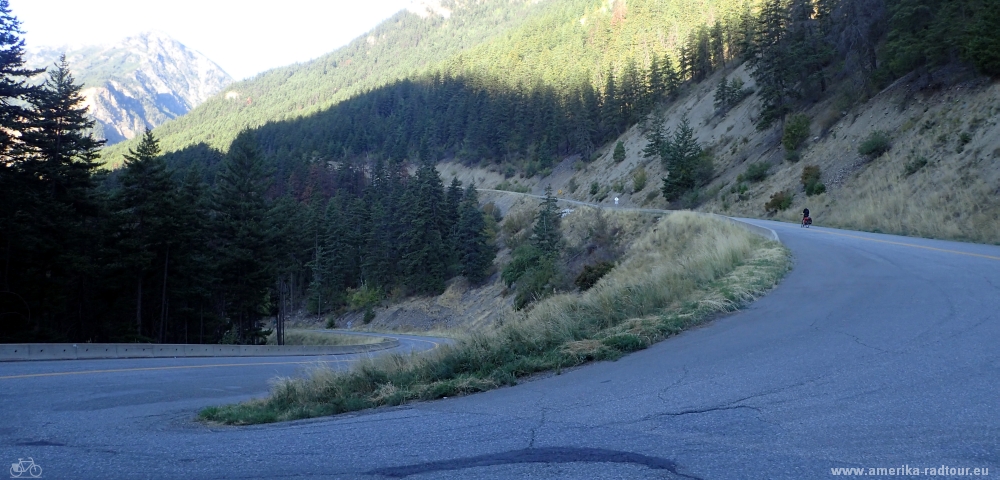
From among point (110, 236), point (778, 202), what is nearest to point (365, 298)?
point (110, 236)

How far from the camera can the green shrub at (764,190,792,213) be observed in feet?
125

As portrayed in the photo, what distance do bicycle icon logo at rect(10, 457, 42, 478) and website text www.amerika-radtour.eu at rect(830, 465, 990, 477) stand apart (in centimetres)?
621

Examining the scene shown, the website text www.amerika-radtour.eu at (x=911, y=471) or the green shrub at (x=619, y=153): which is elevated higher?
the green shrub at (x=619, y=153)

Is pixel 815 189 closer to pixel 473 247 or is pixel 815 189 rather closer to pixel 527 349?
pixel 473 247

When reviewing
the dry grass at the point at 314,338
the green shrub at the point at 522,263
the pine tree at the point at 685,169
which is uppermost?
the pine tree at the point at 685,169

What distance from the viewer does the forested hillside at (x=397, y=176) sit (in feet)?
91.2

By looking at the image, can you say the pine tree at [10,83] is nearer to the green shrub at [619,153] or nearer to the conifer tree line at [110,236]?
the conifer tree line at [110,236]

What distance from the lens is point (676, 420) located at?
5133mm

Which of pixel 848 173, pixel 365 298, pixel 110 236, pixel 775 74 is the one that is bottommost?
pixel 365 298

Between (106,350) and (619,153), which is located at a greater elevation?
(619,153)

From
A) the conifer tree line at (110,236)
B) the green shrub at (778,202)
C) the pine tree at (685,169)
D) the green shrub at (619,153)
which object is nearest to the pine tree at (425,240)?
the conifer tree line at (110,236)

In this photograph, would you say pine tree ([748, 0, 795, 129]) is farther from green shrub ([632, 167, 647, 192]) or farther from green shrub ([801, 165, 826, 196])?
green shrub ([632, 167, 647, 192])

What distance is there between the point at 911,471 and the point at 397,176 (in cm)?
9074

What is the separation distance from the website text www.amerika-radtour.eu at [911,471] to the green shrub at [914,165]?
101ft
